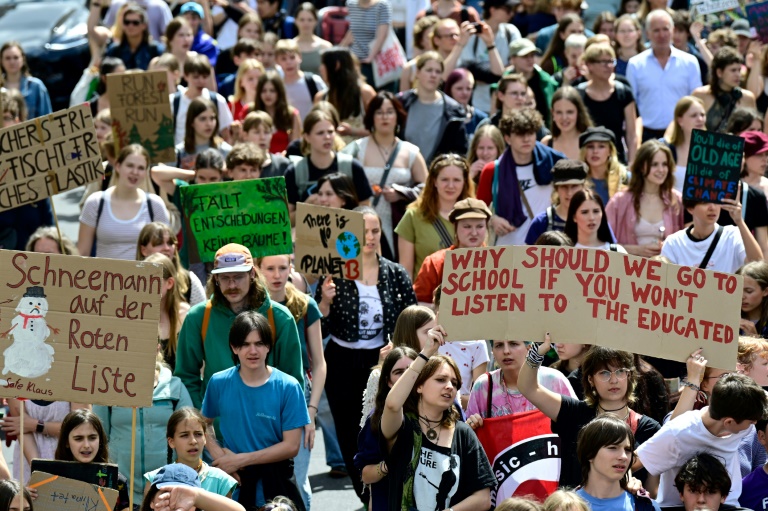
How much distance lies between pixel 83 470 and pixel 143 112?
5.52m

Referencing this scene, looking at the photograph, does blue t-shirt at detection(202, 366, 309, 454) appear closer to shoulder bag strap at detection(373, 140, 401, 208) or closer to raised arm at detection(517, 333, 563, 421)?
raised arm at detection(517, 333, 563, 421)

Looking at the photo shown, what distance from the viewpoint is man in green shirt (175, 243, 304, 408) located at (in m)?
8.34

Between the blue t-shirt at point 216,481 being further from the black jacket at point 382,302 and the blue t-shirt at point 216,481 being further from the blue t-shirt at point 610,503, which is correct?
the black jacket at point 382,302

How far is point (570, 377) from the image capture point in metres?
7.79

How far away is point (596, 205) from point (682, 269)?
8.72 ft

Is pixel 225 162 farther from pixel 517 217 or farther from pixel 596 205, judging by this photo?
pixel 596 205

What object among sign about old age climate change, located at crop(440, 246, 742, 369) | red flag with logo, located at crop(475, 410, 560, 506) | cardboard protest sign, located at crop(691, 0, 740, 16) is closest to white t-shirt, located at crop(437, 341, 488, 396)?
red flag with logo, located at crop(475, 410, 560, 506)

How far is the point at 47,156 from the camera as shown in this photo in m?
9.69

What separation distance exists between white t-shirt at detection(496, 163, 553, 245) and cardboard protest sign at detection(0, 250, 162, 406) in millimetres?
4396

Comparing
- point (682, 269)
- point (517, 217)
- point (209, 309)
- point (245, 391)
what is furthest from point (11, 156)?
point (682, 269)

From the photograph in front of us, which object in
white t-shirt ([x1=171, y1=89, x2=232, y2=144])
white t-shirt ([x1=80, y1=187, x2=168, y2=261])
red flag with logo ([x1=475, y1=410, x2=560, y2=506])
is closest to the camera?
red flag with logo ([x1=475, y1=410, x2=560, y2=506])

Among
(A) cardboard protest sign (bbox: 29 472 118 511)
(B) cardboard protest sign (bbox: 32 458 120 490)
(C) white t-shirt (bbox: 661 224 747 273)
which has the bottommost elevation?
(A) cardboard protest sign (bbox: 29 472 118 511)

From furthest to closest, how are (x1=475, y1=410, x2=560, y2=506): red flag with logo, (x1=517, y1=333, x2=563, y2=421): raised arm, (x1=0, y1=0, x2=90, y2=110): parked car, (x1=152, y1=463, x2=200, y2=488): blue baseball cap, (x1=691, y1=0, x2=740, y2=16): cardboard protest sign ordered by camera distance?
(x1=0, y1=0, x2=90, y2=110): parked car < (x1=691, y1=0, x2=740, y2=16): cardboard protest sign < (x1=475, y1=410, x2=560, y2=506): red flag with logo < (x1=517, y1=333, x2=563, y2=421): raised arm < (x1=152, y1=463, x2=200, y2=488): blue baseball cap

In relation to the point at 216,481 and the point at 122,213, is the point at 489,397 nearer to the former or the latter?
the point at 216,481
